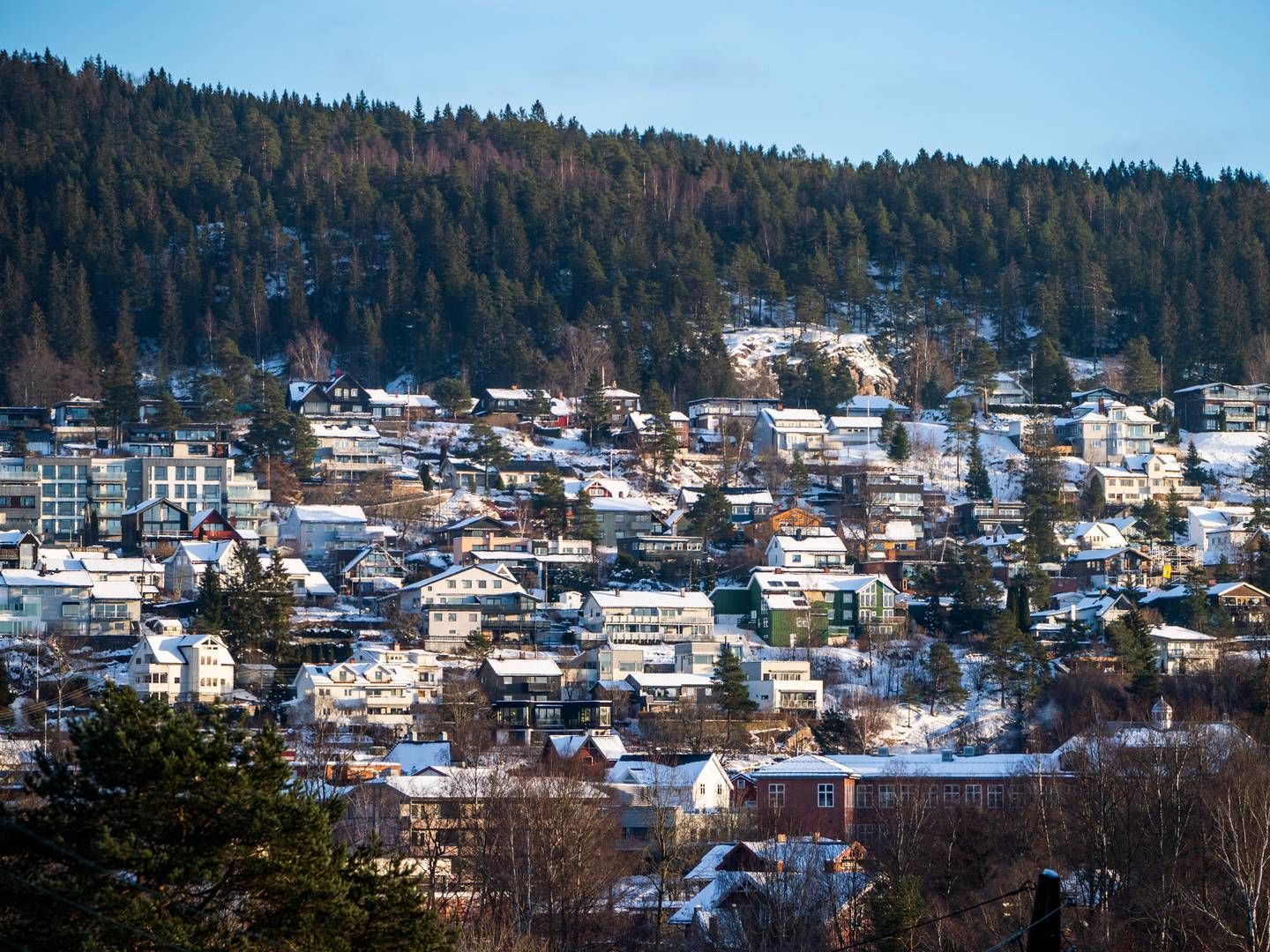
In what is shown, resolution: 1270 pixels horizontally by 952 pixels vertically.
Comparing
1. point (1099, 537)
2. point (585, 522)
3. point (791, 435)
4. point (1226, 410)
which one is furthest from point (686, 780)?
point (1226, 410)

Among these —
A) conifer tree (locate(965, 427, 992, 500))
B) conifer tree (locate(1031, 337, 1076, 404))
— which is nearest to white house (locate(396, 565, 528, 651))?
conifer tree (locate(965, 427, 992, 500))

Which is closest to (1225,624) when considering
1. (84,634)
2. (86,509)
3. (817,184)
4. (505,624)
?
(505,624)

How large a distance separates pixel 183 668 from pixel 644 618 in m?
15.7

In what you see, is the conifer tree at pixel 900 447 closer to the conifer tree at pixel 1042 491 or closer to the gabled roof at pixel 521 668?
the conifer tree at pixel 1042 491

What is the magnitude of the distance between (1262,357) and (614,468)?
131ft

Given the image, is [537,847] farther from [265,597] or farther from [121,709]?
[265,597]

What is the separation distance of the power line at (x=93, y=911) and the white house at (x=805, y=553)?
5818 cm

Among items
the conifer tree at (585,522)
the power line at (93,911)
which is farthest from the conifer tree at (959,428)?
the power line at (93,911)

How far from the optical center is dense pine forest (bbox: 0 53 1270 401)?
109 metres

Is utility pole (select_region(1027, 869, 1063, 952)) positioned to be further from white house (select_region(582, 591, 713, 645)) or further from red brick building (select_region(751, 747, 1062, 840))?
white house (select_region(582, 591, 713, 645))

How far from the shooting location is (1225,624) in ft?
218

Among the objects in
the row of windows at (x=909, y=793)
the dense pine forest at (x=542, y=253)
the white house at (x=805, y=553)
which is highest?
the dense pine forest at (x=542, y=253)

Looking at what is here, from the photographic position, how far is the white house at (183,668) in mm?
57938

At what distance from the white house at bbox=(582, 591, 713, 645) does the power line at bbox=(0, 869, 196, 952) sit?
49.4 meters
